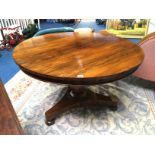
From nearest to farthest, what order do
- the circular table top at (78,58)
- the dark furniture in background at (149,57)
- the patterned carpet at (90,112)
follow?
the circular table top at (78,58)
the patterned carpet at (90,112)
the dark furniture in background at (149,57)

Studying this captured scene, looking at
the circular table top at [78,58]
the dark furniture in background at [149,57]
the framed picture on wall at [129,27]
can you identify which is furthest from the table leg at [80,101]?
the framed picture on wall at [129,27]

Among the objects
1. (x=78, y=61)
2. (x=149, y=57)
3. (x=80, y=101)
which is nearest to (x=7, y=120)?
(x=78, y=61)

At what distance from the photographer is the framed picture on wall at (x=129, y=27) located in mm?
3021

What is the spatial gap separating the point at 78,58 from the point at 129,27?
2.38 meters

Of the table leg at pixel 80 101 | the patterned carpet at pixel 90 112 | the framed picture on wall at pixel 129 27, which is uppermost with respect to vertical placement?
the framed picture on wall at pixel 129 27

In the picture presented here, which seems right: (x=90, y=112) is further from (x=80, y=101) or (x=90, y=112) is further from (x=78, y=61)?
(x=78, y=61)

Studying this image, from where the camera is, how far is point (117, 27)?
10.4 feet

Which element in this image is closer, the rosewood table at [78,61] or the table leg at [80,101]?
the rosewood table at [78,61]

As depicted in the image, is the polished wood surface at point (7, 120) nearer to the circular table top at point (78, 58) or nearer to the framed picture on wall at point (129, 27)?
the circular table top at point (78, 58)

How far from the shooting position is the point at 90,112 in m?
1.48

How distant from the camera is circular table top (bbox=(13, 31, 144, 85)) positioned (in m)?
0.90

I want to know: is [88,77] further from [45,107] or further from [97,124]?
[45,107]

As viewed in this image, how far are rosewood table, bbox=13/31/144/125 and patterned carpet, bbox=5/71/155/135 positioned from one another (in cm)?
8
